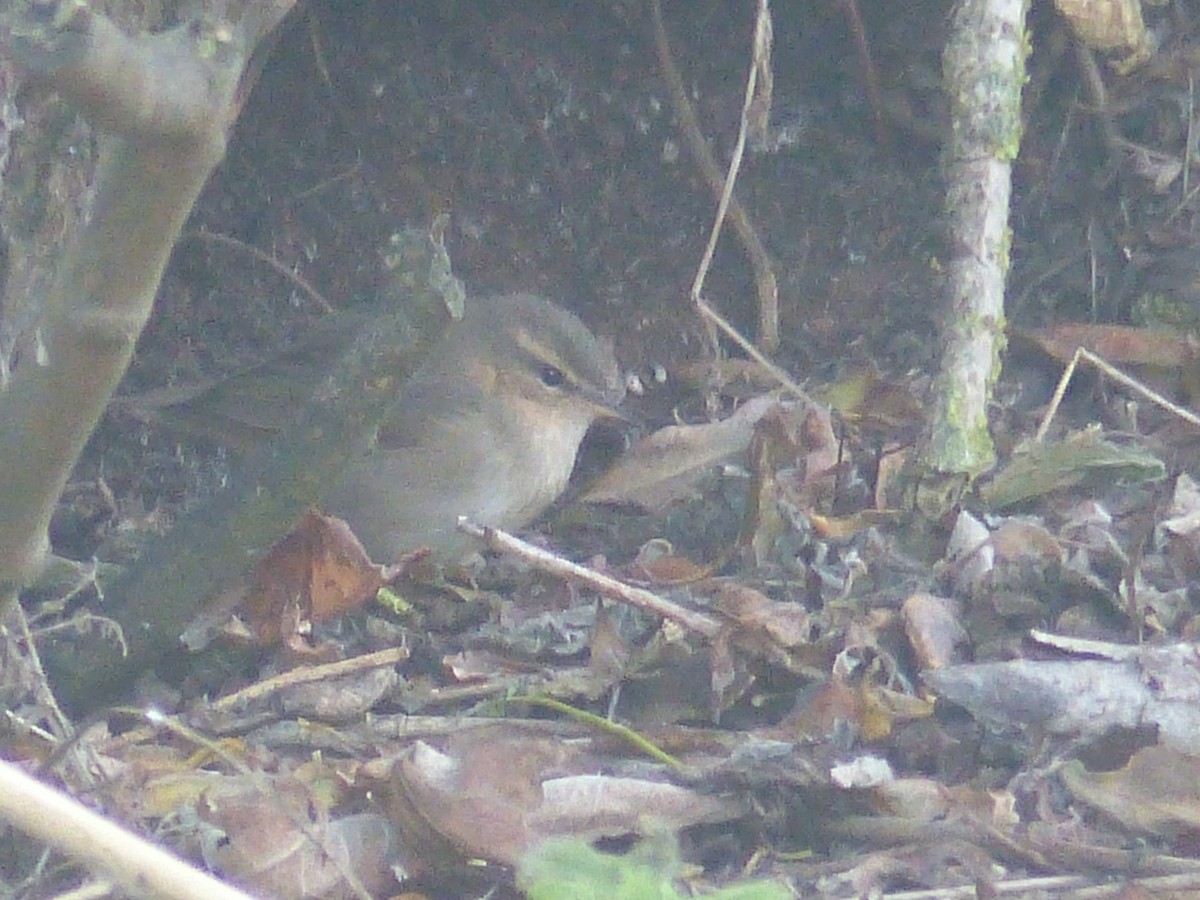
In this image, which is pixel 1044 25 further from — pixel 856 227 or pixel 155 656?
pixel 155 656

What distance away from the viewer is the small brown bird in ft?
17.3

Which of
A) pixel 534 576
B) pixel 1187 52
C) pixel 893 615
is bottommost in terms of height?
pixel 534 576

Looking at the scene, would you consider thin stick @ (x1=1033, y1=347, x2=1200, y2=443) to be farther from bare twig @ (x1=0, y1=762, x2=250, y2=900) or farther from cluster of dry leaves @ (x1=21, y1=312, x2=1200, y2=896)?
bare twig @ (x1=0, y1=762, x2=250, y2=900)

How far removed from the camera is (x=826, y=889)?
118 inches

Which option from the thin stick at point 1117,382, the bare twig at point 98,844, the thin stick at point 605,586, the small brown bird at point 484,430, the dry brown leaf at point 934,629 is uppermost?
the bare twig at point 98,844

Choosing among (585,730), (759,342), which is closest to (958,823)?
(585,730)

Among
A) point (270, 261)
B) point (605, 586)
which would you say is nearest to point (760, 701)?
point (605, 586)

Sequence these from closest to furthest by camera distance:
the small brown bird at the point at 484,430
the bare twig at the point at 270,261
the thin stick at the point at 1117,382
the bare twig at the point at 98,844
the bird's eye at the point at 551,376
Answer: the bare twig at the point at 98,844
the thin stick at the point at 1117,382
the small brown bird at the point at 484,430
the bird's eye at the point at 551,376
the bare twig at the point at 270,261

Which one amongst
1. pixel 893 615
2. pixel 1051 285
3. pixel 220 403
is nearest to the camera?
pixel 893 615

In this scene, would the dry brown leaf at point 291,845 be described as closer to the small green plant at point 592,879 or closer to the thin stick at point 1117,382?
the small green plant at point 592,879

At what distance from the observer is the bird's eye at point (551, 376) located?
5.81 metres

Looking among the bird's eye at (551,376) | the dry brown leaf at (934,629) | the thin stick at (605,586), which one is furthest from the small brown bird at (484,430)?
the dry brown leaf at (934,629)

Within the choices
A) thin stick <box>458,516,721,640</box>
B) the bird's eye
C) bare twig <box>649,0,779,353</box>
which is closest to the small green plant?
thin stick <box>458,516,721,640</box>

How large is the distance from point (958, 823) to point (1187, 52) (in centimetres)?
333
